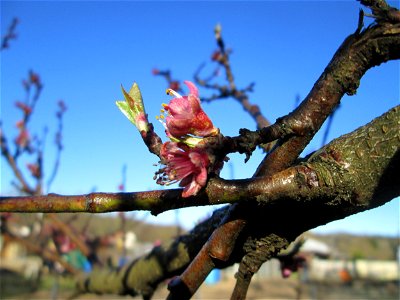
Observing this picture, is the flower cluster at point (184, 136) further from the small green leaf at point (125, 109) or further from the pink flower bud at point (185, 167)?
the small green leaf at point (125, 109)

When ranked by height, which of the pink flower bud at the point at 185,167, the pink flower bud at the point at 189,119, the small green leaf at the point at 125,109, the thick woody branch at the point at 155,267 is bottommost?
the thick woody branch at the point at 155,267

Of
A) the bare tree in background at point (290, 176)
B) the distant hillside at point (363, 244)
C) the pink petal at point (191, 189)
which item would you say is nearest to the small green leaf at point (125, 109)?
the bare tree in background at point (290, 176)

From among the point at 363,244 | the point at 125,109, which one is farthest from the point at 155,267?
the point at 363,244

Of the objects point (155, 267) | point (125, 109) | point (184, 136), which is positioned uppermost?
point (125, 109)

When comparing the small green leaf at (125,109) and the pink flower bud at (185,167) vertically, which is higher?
the small green leaf at (125,109)

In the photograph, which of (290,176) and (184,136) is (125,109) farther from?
(290,176)

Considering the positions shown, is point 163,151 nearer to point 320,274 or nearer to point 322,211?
point 322,211

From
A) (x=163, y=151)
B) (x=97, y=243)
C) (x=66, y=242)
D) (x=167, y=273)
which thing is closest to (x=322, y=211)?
(x=163, y=151)
